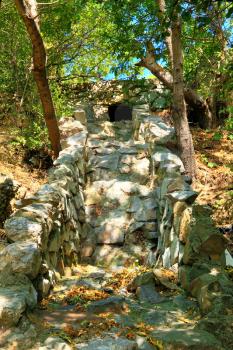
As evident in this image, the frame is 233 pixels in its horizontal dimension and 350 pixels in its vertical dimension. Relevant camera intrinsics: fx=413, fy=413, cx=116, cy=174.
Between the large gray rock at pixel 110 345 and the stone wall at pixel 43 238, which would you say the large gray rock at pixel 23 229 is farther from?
the large gray rock at pixel 110 345

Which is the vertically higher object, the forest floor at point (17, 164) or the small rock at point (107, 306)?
the forest floor at point (17, 164)

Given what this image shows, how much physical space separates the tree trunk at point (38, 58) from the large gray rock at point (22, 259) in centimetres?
444

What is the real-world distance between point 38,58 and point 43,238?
14.3ft

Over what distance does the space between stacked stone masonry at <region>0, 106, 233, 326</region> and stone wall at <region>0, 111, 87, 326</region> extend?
10 millimetres

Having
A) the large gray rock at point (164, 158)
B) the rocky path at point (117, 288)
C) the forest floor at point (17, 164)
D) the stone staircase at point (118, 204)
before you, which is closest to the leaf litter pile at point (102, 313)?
the rocky path at point (117, 288)

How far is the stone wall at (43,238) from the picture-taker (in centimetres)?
411

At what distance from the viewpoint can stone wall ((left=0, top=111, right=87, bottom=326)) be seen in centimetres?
411

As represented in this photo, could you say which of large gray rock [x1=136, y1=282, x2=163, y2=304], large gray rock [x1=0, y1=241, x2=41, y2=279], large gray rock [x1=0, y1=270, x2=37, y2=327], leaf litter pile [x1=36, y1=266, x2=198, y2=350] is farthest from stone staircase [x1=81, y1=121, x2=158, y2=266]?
large gray rock [x1=0, y1=270, x2=37, y2=327]

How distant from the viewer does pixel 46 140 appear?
1276cm

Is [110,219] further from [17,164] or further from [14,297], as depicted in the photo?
[17,164]

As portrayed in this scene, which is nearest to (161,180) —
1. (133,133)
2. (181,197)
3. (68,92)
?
(181,197)

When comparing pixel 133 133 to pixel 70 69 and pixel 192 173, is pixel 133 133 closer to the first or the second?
pixel 192 173

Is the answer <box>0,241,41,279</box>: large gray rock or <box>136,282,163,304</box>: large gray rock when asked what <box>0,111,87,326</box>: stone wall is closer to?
<box>0,241,41,279</box>: large gray rock

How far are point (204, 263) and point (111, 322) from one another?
167 cm
